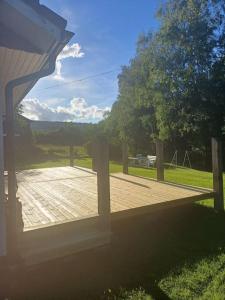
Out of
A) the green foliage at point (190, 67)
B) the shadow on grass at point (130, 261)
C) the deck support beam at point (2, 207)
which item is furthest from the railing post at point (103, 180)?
the green foliage at point (190, 67)

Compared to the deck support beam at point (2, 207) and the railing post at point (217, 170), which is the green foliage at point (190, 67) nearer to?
the railing post at point (217, 170)

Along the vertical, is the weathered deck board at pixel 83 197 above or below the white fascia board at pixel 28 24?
below

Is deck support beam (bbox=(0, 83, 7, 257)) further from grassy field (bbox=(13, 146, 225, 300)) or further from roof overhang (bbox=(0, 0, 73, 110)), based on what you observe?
grassy field (bbox=(13, 146, 225, 300))

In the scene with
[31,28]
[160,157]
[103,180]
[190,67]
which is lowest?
[103,180]

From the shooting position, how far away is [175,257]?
3.65 metres

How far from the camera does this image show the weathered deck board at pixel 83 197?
3.98 meters

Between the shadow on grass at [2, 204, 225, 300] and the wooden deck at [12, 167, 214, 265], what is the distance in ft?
0.82

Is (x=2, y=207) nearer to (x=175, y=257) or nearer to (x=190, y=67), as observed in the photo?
(x=175, y=257)

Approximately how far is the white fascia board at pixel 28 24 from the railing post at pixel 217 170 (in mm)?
3737

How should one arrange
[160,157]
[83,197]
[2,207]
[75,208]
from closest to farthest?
[2,207] → [75,208] → [83,197] → [160,157]

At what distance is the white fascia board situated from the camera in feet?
7.70

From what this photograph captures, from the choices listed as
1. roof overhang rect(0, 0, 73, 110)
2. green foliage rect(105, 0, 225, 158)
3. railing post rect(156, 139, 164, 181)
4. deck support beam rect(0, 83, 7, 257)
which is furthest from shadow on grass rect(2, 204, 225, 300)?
green foliage rect(105, 0, 225, 158)

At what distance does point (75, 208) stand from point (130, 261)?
122cm

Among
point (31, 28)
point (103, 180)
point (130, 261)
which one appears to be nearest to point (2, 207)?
point (103, 180)
